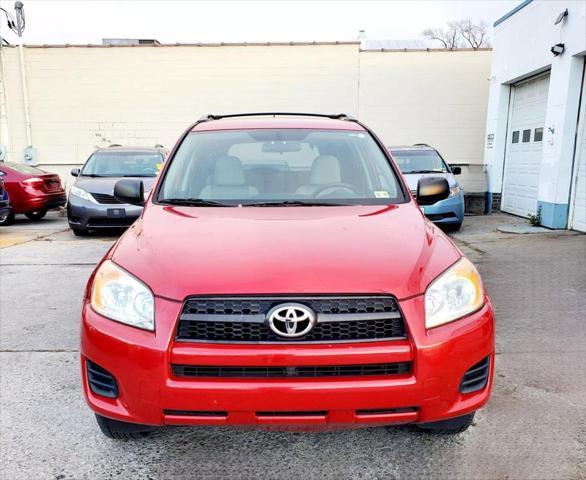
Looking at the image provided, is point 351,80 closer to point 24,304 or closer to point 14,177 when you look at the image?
point 14,177

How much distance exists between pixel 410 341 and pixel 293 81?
522 inches

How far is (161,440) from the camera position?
2469 millimetres

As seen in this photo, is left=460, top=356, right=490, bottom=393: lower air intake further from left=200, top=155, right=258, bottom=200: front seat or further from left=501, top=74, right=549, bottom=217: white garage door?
left=501, top=74, right=549, bottom=217: white garage door

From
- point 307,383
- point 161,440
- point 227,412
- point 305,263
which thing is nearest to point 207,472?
point 161,440

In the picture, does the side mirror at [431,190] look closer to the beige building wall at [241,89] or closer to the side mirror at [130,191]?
the side mirror at [130,191]

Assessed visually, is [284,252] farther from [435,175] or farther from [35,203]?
[35,203]

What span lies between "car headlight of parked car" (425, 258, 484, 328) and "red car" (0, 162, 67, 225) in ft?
34.0

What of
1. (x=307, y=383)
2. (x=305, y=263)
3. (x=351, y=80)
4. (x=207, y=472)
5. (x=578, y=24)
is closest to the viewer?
(x=307, y=383)

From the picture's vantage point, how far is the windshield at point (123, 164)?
9289 mm

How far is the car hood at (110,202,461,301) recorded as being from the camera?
192 cm

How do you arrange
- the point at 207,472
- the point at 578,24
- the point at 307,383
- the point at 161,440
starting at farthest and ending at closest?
the point at 578,24 → the point at 161,440 → the point at 207,472 → the point at 307,383

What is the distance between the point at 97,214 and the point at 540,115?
340 inches

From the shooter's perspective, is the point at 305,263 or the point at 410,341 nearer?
the point at 410,341

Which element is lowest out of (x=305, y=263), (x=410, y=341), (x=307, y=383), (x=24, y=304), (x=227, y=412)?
(x=24, y=304)
